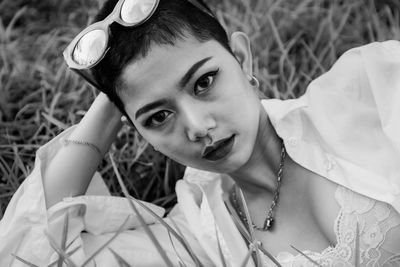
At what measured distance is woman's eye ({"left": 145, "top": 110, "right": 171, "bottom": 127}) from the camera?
168 cm

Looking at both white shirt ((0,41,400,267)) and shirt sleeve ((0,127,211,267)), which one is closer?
white shirt ((0,41,400,267))

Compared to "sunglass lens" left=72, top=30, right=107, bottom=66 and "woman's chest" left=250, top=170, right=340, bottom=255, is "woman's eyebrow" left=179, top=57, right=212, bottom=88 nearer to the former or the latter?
"sunglass lens" left=72, top=30, right=107, bottom=66

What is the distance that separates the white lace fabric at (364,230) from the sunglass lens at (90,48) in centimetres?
64

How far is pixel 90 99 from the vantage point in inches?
105

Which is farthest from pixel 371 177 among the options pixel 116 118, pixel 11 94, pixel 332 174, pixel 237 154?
pixel 11 94

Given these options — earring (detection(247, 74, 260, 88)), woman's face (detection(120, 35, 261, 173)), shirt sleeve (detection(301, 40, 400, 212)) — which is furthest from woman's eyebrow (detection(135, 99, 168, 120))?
shirt sleeve (detection(301, 40, 400, 212))

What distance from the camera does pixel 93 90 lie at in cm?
259

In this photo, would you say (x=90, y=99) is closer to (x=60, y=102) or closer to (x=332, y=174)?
(x=60, y=102)

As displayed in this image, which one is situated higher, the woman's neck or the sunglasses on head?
the sunglasses on head

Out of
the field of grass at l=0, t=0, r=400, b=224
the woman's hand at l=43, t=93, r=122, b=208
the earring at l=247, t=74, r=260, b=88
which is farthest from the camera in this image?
the field of grass at l=0, t=0, r=400, b=224

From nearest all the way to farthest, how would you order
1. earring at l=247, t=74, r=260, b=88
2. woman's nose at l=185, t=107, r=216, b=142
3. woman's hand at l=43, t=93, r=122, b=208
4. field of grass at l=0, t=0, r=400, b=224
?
woman's nose at l=185, t=107, r=216, b=142 < earring at l=247, t=74, r=260, b=88 < woman's hand at l=43, t=93, r=122, b=208 < field of grass at l=0, t=0, r=400, b=224

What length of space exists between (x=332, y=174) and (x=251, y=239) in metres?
0.30

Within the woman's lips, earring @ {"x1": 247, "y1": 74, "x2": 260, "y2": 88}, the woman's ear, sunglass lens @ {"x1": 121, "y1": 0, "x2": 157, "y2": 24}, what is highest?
sunglass lens @ {"x1": 121, "y1": 0, "x2": 157, "y2": 24}

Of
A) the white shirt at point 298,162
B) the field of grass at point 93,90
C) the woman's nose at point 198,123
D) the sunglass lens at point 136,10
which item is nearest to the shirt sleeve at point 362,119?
the white shirt at point 298,162
